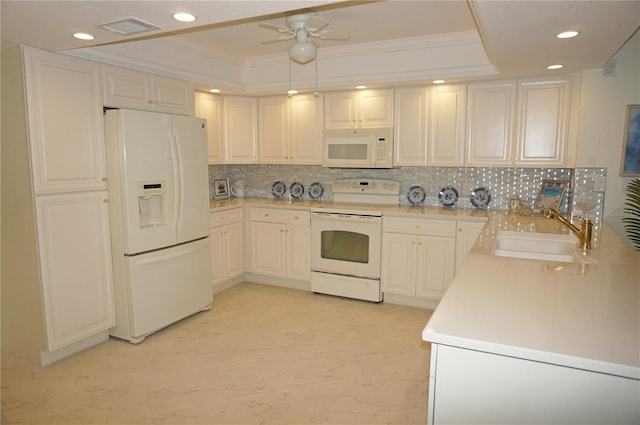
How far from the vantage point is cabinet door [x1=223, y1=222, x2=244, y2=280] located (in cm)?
460

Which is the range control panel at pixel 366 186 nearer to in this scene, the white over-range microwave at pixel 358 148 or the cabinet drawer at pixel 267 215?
the white over-range microwave at pixel 358 148

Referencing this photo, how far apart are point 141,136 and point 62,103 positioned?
1.83 ft

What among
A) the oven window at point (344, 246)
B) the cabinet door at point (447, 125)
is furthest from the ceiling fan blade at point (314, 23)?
the oven window at point (344, 246)

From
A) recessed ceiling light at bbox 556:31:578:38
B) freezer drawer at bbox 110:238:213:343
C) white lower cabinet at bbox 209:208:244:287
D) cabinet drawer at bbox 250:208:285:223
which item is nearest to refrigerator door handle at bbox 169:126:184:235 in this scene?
freezer drawer at bbox 110:238:213:343

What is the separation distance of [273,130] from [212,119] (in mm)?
707

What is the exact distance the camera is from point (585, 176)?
11.8ft

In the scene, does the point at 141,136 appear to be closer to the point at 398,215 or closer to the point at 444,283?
the point at 398,215

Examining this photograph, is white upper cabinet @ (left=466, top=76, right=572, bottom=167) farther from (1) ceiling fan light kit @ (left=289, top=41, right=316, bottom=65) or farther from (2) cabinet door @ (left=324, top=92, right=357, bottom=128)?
(1) ceiling fan light kit @ (left=289, top=41, right=316, bottom=65)

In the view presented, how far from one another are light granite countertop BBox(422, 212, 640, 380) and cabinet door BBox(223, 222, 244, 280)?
296 cm

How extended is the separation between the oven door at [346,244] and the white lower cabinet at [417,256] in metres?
0.10

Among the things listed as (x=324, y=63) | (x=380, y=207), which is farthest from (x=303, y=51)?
(x=380, y=207)

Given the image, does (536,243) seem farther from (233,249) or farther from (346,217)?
(233,249)

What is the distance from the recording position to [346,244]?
14.3 ft

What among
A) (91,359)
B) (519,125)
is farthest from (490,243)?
(91,359)
